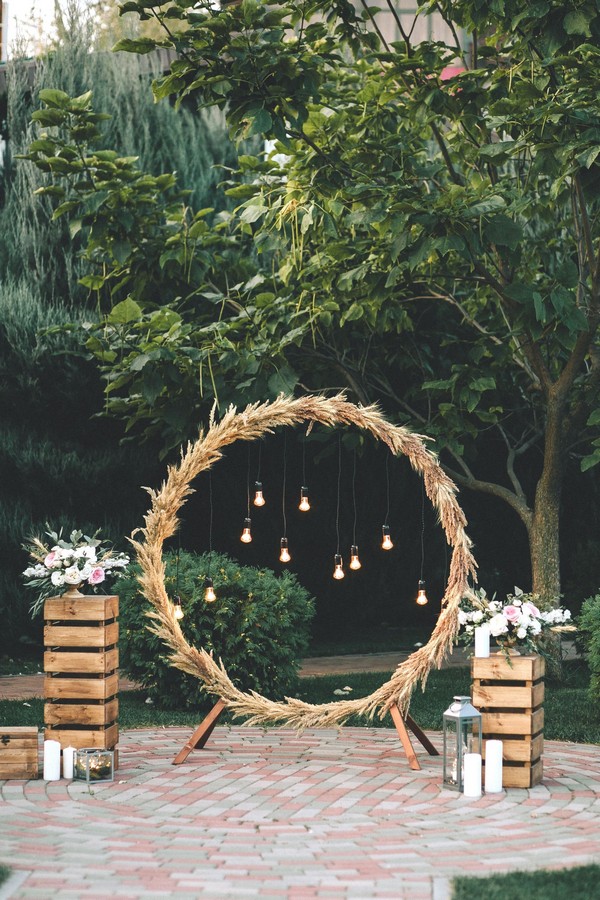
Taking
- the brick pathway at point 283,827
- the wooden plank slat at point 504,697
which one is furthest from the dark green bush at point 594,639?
the wooden plank slat at point 504,697

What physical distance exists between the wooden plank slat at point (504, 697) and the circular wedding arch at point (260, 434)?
0.54 metres

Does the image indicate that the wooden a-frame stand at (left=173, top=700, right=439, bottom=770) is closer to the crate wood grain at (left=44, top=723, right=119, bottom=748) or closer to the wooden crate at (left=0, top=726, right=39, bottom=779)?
the crate wood grain at (left=44, top=723, right=119, bottom=748)

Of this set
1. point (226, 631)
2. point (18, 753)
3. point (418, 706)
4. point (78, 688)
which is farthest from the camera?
point (418, 706)

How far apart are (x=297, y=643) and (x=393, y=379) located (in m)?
3.90

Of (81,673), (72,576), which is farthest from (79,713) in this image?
(72,576)

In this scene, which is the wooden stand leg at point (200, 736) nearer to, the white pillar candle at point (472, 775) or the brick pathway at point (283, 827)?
the brick pathway at point (283, 827)

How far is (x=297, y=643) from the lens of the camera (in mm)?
9531

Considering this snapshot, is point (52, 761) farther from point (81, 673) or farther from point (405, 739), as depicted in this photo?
point (405, 739)

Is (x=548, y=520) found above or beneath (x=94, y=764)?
above

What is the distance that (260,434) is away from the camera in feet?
26.1

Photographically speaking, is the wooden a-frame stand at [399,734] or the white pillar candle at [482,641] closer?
the white pillar candle at [482,641]

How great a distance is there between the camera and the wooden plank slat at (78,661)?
7148 mm

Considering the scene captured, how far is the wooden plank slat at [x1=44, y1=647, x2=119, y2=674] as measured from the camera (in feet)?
23.5

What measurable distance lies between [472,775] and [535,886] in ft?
5.81
